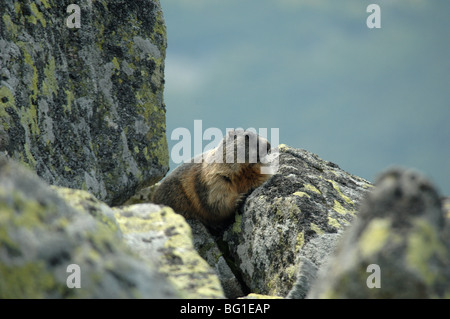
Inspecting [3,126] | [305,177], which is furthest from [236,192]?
[3,126]

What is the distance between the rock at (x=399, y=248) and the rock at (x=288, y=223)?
288cm

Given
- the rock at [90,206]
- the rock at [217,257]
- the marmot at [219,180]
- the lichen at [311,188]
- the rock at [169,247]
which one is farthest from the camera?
the marmot at [219,180]

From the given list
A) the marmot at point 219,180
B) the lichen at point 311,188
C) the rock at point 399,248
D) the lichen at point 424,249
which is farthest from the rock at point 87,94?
the lichen at point 424,249

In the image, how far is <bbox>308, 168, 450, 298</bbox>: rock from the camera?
9.11ft

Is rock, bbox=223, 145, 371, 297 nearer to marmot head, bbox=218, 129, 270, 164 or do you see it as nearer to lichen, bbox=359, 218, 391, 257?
marmot head, bbox=218, 129, 270, 164

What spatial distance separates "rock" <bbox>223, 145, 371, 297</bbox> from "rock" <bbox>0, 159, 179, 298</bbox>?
10.4 ft

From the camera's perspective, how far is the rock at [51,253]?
2.70m

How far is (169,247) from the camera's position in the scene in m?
4.61

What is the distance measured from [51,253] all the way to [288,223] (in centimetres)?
518

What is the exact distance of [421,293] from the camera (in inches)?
111

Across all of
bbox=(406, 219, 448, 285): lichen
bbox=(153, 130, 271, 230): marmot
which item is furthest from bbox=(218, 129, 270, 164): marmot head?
bbox=(406, 219, 448, 285): lichen

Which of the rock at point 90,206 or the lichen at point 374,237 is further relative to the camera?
the rock at point 90,206

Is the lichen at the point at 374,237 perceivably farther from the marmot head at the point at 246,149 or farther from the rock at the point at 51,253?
the marmot head at the point at 246,149

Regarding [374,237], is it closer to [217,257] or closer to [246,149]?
[217,257]
